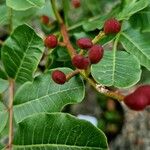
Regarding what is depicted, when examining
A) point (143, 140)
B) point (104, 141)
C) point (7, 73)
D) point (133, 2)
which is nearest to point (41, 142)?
point (104, 141)

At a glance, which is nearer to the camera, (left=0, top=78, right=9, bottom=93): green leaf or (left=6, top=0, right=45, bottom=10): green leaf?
(left=6, top=0, right=45, bottom=10): green leaf

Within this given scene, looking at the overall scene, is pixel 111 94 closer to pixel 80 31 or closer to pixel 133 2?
pixel 133 2

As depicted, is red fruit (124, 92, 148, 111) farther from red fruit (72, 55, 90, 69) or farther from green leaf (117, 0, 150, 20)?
green leaf (117, 0, 150, 20)

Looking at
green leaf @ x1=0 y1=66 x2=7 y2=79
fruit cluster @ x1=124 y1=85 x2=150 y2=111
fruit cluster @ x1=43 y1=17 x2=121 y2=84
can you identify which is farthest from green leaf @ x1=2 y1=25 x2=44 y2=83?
fruit cluster @ x1=124 y1=85 x2=150 y2=111

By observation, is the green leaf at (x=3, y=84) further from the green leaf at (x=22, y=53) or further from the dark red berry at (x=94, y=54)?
the dark red berry at (x=94, y=54)

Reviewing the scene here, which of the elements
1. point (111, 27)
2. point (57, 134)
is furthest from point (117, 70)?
point (57, 134)
